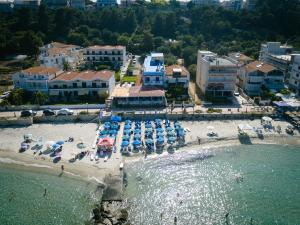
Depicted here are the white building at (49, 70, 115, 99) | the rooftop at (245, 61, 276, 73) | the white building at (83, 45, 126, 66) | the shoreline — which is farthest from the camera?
the white building at (83, 45, 126, 66)

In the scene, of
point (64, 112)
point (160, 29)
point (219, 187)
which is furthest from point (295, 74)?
point (160, 29)

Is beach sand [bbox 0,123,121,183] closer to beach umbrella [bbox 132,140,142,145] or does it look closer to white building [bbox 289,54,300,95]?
beach umbrella [bbox 132,140,142,145]

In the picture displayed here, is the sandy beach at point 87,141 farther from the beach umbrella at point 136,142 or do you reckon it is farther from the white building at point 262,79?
the white building at point 262,79

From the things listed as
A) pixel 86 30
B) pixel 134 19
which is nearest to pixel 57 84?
pixel 86 30

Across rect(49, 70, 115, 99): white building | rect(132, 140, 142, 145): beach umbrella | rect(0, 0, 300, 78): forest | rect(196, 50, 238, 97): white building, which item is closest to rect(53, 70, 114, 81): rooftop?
rect(49, 70, 115, 99): white building

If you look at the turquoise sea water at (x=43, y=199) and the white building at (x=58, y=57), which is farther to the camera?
the white building at (x=58, y=57)

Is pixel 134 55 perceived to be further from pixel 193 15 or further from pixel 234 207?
pixel 234 207

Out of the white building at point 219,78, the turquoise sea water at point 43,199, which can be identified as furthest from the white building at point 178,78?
the turquoise sea water at point 43,199
